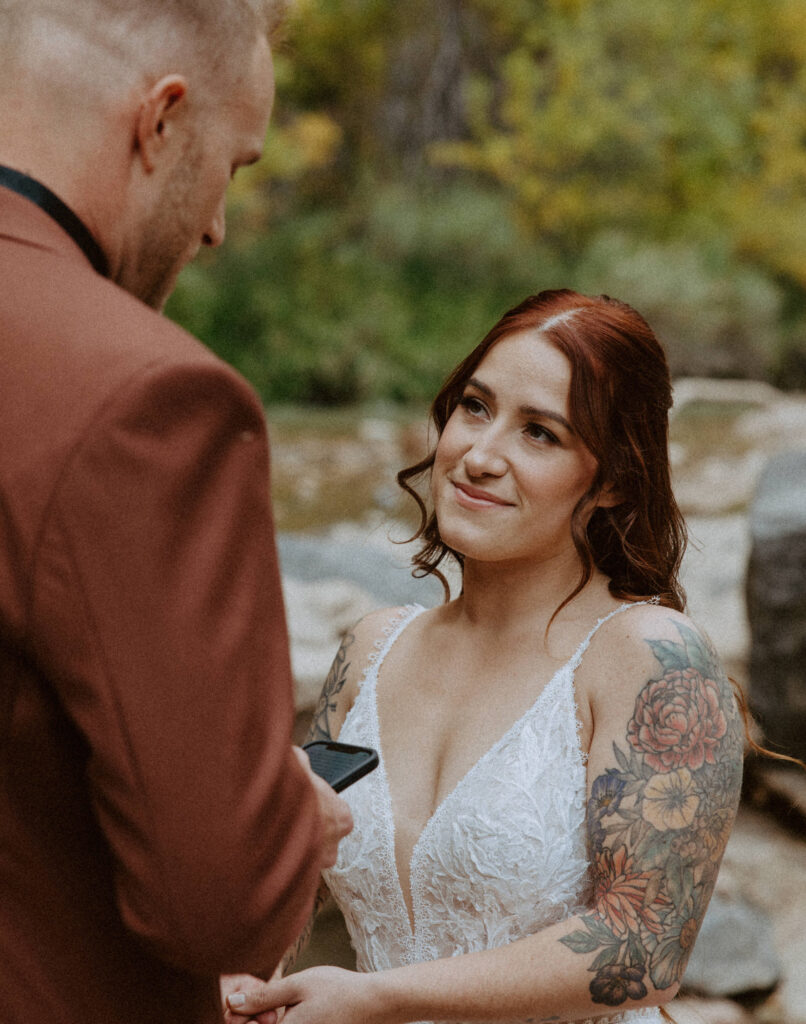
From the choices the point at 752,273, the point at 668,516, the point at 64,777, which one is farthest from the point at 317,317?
the point at 64,777

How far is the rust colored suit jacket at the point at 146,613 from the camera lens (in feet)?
2.79

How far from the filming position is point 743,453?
35.5ft

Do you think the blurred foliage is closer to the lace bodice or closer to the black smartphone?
the lace bodice

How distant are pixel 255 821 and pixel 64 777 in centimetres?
19

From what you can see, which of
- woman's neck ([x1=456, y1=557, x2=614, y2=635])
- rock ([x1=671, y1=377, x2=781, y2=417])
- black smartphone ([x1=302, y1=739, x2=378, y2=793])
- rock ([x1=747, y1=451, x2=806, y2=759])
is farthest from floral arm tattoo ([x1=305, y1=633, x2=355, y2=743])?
rock ([x1=671, y1=377, x2=781, y2=417])

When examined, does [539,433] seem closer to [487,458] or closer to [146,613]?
[487,458]

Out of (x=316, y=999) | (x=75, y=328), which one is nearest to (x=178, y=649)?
(x=75, y=328)

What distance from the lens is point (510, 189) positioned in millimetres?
16188

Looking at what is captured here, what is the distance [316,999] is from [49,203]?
1.15m

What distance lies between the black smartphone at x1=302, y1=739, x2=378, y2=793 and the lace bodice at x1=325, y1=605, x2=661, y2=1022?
0.47m

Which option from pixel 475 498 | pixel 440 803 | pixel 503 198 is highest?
pixel 475 498

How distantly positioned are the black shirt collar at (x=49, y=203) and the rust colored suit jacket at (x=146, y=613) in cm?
1

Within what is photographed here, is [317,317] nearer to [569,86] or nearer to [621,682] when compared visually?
[569,86]

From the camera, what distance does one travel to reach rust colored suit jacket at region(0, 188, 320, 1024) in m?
0.85
